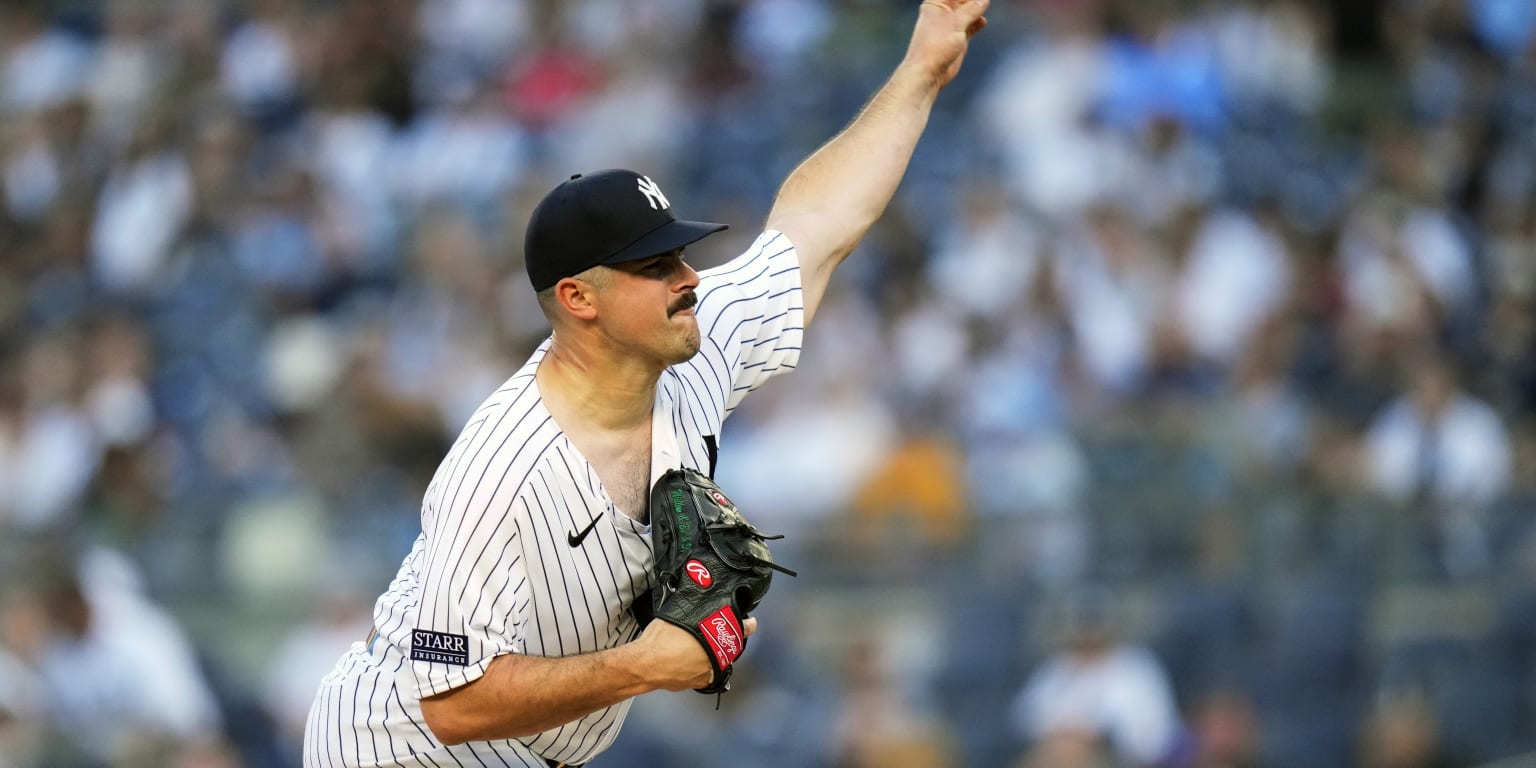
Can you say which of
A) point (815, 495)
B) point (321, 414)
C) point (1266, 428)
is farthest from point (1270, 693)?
point (321, 414)

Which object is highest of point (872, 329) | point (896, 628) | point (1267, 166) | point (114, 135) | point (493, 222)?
point (114, 135)

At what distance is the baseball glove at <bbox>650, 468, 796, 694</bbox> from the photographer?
3.58m

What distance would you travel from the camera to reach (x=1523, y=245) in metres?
9.55

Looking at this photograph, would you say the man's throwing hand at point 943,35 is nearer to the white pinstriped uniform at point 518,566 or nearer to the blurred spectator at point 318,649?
the white pinstriped uniform at point 518,566

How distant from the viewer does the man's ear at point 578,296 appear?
3.72 metres

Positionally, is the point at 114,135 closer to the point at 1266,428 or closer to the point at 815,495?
the point at 815,495

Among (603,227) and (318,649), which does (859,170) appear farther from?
(318,649)

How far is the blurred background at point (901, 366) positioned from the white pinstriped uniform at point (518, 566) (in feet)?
12.0

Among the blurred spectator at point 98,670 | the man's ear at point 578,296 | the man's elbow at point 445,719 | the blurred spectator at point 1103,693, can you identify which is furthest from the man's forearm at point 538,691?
the blurred spectator at point 98,670

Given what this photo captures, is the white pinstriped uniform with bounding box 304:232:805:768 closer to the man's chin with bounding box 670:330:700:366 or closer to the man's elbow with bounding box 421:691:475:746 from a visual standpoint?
the man's elbow with bounding box 421:691:475:746

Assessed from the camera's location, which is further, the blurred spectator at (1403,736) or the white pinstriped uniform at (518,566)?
the blurred spectator at (1403,736)

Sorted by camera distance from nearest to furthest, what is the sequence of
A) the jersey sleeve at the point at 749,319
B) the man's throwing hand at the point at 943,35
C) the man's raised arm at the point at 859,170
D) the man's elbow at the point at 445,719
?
the man's elbow at the point at 445,719 < the jersey sleeve at the point at 749,319 < the man's raised arm at the point at 859,170 < the man's throwing hand at the point at 943,35

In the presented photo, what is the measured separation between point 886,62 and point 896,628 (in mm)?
4434

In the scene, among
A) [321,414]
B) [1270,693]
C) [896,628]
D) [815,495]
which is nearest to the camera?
[1270,693]
